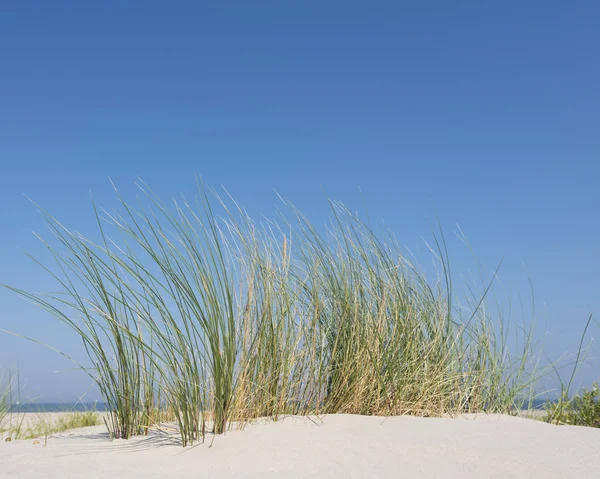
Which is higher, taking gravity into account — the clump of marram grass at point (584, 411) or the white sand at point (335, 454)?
the clump of marram grass at point (584, 411)

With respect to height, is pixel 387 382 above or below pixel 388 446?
above

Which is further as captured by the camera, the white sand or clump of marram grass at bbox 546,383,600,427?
clump of marram grass at bbox 546,383,600,427

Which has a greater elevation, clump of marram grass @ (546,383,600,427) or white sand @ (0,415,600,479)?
clump of marram grass @ (546,383,600,427)

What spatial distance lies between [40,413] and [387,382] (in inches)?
167

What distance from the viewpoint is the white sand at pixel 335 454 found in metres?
2.04

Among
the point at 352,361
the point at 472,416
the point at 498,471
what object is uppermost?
the point at 352,361

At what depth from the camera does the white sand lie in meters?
2.04

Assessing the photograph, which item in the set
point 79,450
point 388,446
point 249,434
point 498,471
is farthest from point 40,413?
point 498,471

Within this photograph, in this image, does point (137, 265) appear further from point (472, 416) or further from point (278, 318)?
point (472, 416)

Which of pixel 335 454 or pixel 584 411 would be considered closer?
pixel 335 454

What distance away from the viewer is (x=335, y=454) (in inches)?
85.9

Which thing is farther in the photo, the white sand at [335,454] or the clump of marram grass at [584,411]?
the clump of marram grass at [584,411]

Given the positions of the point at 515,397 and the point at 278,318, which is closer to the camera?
the point at 278,318

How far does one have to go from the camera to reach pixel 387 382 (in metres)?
3.12
